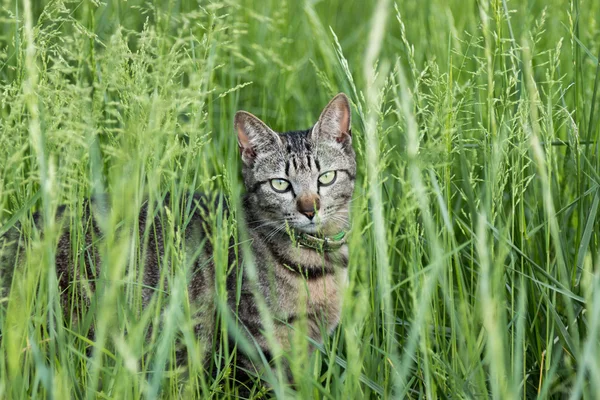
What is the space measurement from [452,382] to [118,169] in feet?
2.98

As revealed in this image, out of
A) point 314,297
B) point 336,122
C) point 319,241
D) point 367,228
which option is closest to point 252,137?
point 336,122

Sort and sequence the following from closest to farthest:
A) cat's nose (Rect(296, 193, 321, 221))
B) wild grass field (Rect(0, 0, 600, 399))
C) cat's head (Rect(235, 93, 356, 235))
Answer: wild grass field (Rect(0, 0, 600, 399)) < cat's nose (Rect(296, 193, 321, 221)) < cat's head (Rect(235, 93, 356, 235))

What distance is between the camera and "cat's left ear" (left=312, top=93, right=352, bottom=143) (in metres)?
2.90

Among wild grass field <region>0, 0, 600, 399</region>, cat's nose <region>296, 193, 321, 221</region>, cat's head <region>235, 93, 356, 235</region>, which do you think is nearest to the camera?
wild grass field <region>0, 0, 600, 399</region>

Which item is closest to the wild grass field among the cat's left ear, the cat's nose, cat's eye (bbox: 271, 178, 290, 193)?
the cat's left ear

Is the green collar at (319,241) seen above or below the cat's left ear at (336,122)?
below

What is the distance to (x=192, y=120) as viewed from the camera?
6.18ft

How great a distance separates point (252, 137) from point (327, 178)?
13.2 inches

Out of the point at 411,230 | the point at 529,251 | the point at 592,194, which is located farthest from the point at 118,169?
the point at 592,194

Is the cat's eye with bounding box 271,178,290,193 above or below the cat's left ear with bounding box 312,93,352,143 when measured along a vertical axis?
below

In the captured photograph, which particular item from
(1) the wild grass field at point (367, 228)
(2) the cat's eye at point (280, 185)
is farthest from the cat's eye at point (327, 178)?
(1) the wild grass field at point (367, 228)

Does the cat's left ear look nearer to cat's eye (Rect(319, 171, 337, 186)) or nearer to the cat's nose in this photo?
cat's eye (Rect(319, 171, 337, 186))

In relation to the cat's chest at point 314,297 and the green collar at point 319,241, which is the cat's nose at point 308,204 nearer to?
the green collar at point 319,241

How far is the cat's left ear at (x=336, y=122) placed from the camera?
290cm
